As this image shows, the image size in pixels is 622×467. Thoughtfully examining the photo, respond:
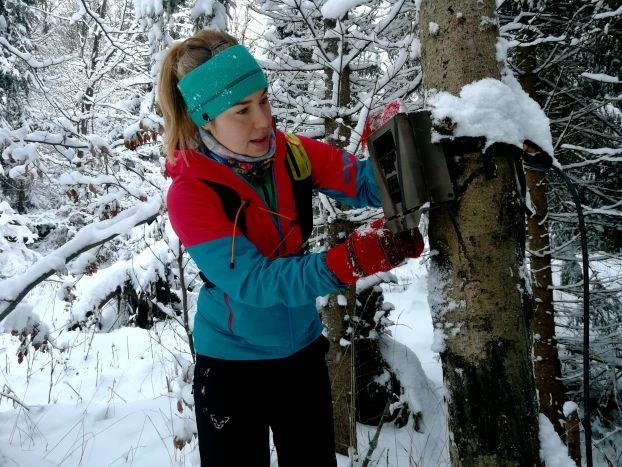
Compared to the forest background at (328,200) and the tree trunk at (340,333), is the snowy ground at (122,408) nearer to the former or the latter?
the forest background at (328,200)

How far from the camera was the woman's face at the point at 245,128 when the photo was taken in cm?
154

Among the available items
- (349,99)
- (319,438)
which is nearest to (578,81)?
(349,99)

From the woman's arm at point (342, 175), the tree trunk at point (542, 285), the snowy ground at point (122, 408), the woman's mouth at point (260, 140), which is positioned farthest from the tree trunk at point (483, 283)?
the tree trunk at point (542, 285)

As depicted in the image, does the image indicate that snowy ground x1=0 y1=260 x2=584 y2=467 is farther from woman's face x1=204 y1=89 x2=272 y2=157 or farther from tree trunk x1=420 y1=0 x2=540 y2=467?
woman's face x1=204 y1=89 x2=272 y2=157

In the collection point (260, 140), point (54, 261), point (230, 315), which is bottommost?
point (230, 315)

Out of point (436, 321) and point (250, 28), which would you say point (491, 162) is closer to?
point (436, 321)

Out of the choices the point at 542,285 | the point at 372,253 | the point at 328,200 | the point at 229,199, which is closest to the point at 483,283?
the point at 372,253

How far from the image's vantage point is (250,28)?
165 inches

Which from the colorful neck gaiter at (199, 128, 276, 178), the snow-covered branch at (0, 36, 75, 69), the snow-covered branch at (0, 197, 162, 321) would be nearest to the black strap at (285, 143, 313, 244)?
the colorful neck gaiter at (199, 128, 276, 178)

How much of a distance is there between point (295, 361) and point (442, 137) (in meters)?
1.03

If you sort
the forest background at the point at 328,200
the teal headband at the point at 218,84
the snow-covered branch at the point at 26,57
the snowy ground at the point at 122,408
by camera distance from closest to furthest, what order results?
1. the teal headband at the point at 218,84
2. the forest background at the point at 328,200
3. the snowy ground at the point at 122,408
4. the snow-covered branch at the point at 26,57

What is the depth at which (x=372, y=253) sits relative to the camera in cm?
122

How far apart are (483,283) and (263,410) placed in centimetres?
100

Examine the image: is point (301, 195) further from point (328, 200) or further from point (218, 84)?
point (328, 200)
